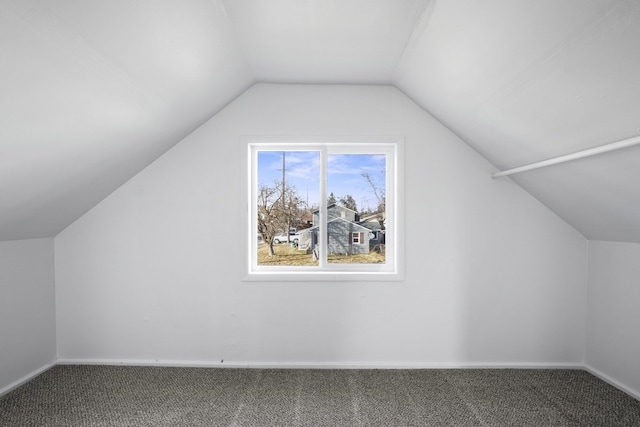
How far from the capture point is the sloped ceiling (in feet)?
4.03

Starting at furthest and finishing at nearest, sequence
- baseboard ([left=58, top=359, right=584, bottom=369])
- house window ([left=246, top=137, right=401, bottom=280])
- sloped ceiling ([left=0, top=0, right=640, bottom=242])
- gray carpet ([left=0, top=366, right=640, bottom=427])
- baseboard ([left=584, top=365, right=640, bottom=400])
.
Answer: house window ([left=246, top=137, right=401, bottom=280])
baseboard ([left=58, top=359, right=584, bottom=369])
baseboard ([left=584, top=365, right=640, bottom=400])
gray carpet ([left=0, top=366, right=640, bottom=427])
sloped ceiling ([left=0, top=0, right=640, bottom=242])

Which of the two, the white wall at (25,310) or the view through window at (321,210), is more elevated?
the view through window at (321,210)

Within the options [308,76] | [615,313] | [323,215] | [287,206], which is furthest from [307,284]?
[615,313]

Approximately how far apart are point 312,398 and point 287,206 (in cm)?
156

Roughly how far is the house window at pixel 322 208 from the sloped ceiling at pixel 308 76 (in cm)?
63

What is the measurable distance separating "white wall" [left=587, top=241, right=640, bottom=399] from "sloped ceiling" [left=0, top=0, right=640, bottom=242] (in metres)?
0.20

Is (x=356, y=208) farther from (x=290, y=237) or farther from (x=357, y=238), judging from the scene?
(x=290, y=237)

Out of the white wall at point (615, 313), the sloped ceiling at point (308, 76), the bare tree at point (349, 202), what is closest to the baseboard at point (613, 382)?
the white wall at point (615, 313)

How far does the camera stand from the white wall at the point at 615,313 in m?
2.30

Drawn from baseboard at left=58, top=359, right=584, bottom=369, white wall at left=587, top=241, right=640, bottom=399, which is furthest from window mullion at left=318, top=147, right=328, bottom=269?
white wall at left=587, top=241, right=640, bottom=399

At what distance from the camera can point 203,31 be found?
5.74 ft

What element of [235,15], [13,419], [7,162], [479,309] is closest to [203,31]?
[235,15]

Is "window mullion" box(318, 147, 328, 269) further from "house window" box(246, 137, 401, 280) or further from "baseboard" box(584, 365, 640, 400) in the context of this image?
"baseboard" box(584, 365, 640, 400)

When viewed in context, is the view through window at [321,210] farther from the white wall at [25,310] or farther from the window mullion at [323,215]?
the white wall at [25,310]
